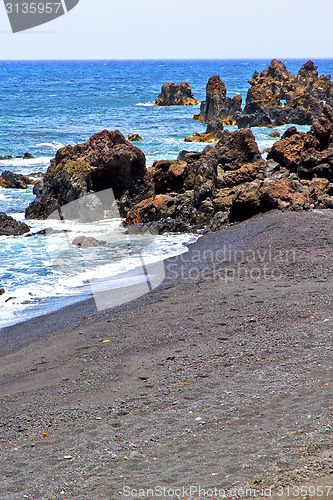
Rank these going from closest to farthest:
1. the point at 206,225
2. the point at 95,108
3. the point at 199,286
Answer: the point at 199,286, the point at 206,225, the point at 95,108

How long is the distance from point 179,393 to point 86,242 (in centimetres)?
894

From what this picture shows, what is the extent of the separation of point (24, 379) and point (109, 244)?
7860 millimetres

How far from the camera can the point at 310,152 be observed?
16734 millimetres

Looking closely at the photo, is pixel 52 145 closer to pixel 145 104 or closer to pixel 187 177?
pixel 187 177

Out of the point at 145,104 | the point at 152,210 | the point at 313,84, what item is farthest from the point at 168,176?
the point at 313,84

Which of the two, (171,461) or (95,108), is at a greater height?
(95,108)

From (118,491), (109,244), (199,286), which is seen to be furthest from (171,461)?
(109,244)

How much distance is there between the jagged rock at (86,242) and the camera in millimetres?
13777

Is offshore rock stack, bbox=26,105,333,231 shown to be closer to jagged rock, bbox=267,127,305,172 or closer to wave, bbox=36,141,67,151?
jagged rock, bbox=267,127,305,172

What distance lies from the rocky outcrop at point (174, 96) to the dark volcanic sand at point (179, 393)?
2412 inches

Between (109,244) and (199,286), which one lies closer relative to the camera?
(199,286)

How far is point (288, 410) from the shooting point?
4742 mm

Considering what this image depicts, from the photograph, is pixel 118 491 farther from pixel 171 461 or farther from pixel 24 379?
pixel 24 379

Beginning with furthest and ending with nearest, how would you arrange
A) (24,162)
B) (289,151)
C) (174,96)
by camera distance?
(174,96) → (24,162) → (289,151)
